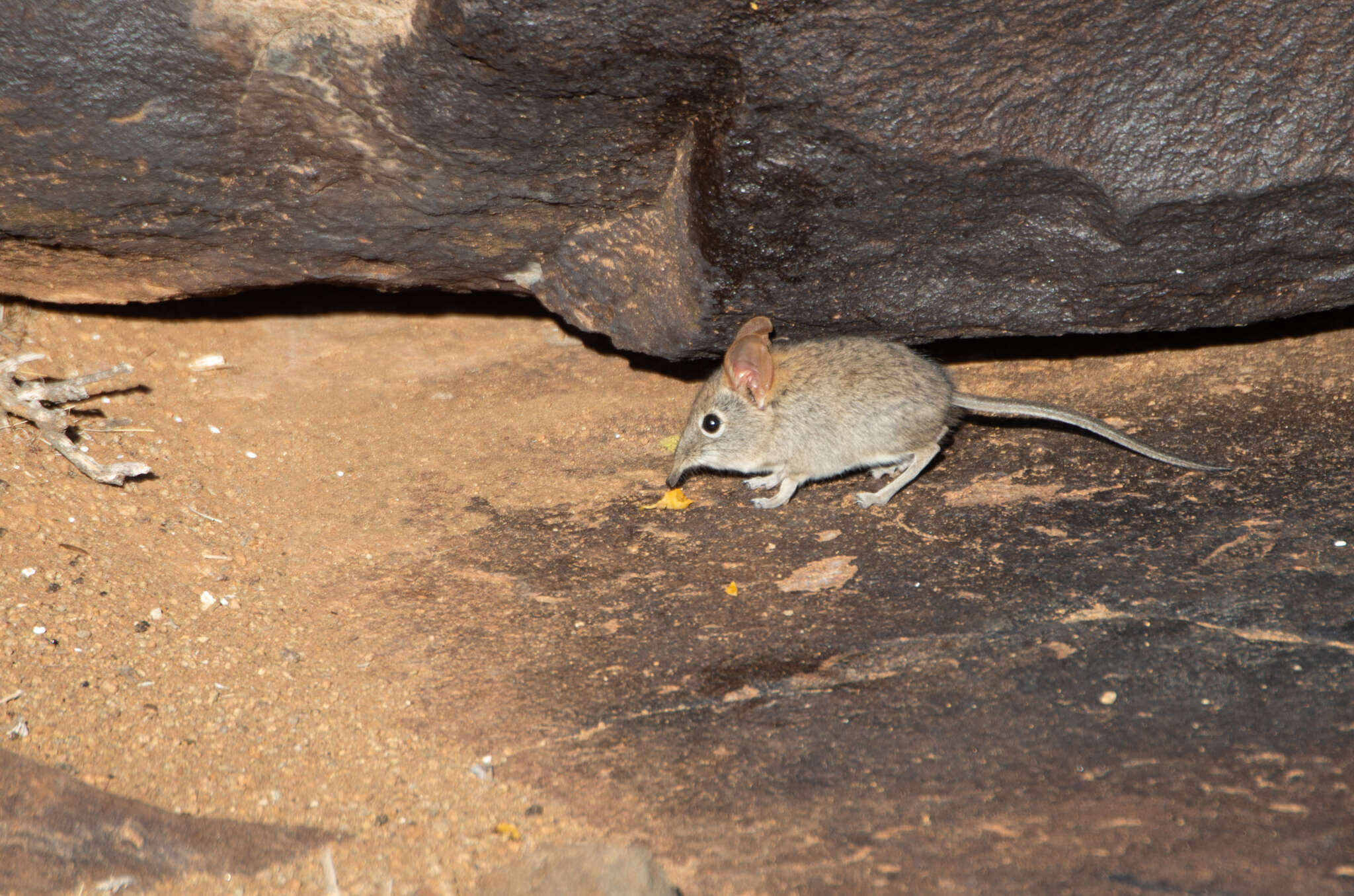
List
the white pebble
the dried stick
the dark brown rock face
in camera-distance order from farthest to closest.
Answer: the white pebble → the dried stick → the dark brown rock face

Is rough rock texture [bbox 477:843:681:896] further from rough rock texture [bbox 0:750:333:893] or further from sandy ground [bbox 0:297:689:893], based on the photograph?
rough rock texture [bbox 0:750:333:893]

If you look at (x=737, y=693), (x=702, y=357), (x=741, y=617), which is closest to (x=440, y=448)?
(x=702, y=357)

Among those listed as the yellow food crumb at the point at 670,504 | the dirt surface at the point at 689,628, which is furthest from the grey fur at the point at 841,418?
the dirt surface at the point at 689,628

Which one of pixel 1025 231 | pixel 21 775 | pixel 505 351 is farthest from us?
pixel 505 351

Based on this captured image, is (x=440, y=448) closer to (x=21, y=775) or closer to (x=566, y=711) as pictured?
(x=566, y=711)

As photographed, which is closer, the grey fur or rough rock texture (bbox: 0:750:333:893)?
rough rock texture (bbox: 0:750:333:893)

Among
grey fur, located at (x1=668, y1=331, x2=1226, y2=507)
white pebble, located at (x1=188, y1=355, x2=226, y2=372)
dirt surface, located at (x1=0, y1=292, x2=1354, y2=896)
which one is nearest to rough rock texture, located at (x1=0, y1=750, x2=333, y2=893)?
dirt surface, located at (x1=0, y1=292, x2=1354, y2=896)
